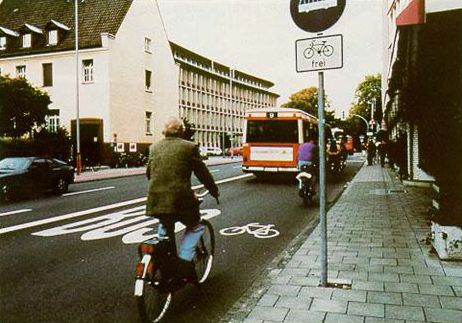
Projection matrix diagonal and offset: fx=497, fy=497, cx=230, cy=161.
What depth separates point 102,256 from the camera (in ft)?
23.1

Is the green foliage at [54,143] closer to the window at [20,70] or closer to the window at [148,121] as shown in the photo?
the window at [148,121]

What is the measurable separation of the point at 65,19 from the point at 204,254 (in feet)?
136

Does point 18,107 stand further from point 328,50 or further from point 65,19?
point 328,50

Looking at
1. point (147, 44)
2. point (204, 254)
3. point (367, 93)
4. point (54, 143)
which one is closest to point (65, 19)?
point (147, 44)

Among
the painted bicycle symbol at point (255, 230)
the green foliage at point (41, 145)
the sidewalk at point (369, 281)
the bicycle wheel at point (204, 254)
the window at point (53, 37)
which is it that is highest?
the window at point (53, 37)

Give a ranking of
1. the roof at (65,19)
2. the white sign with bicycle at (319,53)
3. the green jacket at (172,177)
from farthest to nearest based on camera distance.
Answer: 1. the roof at (65,19)
2. the white sign with bicycle at (319,53)
3. the green jacket at (172,177)

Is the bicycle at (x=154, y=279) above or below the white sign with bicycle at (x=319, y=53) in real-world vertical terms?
below

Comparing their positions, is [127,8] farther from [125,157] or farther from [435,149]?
[435,149]

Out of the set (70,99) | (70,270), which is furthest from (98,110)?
(70,270)

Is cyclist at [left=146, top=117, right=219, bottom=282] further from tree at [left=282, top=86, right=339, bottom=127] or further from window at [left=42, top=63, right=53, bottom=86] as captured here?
tree at [left=282, top=86, right=339, bottom=127]

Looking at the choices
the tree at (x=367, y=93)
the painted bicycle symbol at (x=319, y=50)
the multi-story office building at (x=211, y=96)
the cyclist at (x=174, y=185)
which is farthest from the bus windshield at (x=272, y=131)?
the tree at (x=367, y=93)

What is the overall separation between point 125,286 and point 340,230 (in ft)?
14.5

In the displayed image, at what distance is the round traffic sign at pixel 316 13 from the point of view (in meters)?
4.99

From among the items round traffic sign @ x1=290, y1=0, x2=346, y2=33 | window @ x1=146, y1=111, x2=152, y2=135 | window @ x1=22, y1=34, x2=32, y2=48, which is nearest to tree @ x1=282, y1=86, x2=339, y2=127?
window @ x1=146, y1=111, x2=152, y2=135
